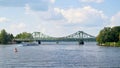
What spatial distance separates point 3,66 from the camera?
232 feet

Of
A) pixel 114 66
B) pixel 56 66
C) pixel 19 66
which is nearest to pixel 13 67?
pixel 19 66

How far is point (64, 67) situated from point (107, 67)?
7006 millimetres

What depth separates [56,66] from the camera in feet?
230

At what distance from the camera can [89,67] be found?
224 feet

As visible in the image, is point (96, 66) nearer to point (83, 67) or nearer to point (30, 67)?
point (83, 67)

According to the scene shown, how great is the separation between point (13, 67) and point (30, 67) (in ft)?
9.33

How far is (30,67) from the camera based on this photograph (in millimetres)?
67938

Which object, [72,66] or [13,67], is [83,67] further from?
[13,67]

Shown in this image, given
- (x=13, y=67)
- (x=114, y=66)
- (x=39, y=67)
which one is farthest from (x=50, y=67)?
(x=114, y=66)

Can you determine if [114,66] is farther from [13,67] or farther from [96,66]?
[13,67]

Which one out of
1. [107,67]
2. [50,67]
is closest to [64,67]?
[50,67]

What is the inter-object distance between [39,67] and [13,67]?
166 inches

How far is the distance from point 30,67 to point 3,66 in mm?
5461

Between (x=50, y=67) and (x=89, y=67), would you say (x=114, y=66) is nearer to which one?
(x=89, y=67)
